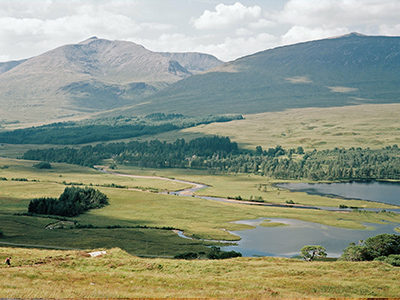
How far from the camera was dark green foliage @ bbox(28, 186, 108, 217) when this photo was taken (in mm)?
118812

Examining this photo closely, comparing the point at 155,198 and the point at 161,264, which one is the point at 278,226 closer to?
the point at 155,198

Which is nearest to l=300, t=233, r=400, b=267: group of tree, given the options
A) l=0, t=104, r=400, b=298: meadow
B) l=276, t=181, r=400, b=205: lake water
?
l=0, t=104, r=400, b=298: meadow

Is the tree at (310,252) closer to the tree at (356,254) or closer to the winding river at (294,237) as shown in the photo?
the winding river at (294,237)

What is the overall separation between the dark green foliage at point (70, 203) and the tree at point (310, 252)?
68738 mm

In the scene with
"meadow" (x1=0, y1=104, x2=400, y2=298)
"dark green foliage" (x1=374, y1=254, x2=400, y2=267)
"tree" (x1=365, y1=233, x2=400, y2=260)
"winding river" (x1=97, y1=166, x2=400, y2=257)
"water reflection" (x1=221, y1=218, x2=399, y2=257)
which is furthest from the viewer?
"winding river" (x1=97, y1=166, x2=400, y2=257)

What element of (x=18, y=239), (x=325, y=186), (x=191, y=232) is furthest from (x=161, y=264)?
(x=325, y=186)

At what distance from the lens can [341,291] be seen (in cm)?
4275

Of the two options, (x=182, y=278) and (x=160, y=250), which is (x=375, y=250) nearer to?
(x=160, y=250)

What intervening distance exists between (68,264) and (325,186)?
537 feet

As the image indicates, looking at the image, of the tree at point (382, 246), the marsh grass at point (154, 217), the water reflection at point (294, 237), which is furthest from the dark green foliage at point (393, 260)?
the marsh grass at point (154, 217)

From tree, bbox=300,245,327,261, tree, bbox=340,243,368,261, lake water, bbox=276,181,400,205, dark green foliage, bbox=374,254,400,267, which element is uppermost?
lake water, bbox=276,181,400,205

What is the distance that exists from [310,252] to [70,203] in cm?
7145

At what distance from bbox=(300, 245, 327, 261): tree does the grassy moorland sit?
2024 cm

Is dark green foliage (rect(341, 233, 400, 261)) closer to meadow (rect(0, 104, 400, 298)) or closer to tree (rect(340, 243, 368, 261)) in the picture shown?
tree (rect(340, 243, 368, 261))
